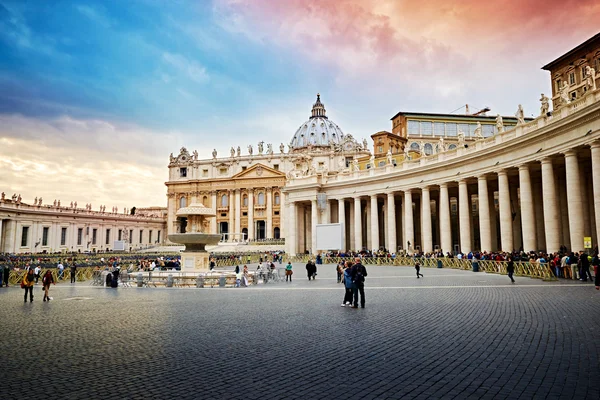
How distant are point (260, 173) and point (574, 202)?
81096 mm

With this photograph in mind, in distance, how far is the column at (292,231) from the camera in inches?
2079

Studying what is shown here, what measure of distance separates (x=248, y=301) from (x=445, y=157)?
28.9 m

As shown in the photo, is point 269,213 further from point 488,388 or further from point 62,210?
point 488,388

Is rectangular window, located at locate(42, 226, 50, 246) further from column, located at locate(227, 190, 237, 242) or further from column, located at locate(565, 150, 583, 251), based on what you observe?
column, located at locate(565, 150, 583, 251)

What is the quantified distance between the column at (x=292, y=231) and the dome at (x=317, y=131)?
8214cm

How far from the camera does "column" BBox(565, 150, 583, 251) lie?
25359 millimetres

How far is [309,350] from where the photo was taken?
26.5ft

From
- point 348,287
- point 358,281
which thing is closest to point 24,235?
point 348,287

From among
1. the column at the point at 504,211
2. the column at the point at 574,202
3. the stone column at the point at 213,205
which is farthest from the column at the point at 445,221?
the stone column at the point at 213,205

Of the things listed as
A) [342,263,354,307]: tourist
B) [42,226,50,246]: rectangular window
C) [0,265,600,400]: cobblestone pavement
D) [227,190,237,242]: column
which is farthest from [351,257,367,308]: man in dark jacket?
[227,190,237,242]: column

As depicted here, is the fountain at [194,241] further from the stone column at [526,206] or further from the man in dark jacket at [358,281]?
the stone column at [526,206]

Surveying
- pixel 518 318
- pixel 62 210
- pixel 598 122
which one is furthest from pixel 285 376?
pixel 62 210

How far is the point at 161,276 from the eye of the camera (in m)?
24.0

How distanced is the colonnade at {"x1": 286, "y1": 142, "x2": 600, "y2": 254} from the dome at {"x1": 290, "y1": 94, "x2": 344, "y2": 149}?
82728 mm
